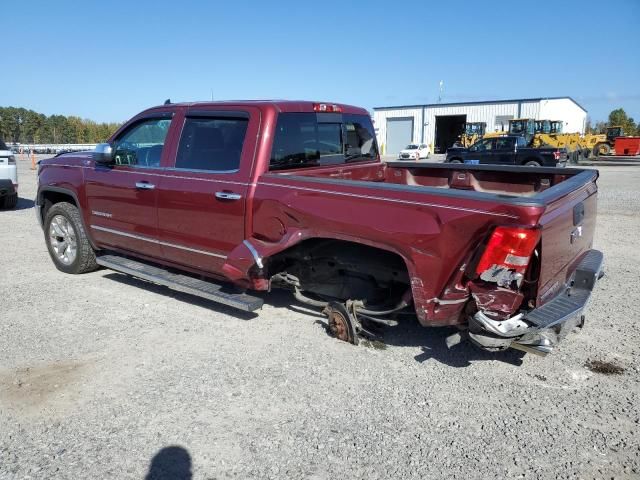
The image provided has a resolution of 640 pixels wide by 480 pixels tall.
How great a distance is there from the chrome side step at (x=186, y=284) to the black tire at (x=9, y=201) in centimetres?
732

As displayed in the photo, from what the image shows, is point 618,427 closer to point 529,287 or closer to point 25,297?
point 529,287

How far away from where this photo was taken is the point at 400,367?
3855 millimetres

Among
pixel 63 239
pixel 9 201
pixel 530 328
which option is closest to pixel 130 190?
pixel 63 239

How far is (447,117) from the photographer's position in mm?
50375

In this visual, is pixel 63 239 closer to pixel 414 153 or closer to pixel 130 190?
pixel 130 190

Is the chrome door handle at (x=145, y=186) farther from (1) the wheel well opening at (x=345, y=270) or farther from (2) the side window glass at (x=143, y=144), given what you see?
(1) the wheel well opening at (x=345, y=270)

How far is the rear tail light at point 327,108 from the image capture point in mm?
4841

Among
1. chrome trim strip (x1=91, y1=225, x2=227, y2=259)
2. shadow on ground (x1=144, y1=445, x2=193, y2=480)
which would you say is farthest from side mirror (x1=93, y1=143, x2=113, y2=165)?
shadow on ground (x1=144, y1=445, x2=193, y2=480)

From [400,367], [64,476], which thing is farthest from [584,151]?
[64,476]

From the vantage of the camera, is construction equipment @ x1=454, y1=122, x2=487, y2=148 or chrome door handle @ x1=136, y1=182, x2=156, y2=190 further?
construction equipment @ x1=454, y1=122, x2=487, y2=148

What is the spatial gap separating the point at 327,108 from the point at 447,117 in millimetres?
48263

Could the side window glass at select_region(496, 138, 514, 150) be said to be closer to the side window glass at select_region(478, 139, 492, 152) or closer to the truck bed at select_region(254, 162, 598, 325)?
the side window glass at select_region(478, 139, 492, 152)

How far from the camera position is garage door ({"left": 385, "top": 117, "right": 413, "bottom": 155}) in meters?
51.6

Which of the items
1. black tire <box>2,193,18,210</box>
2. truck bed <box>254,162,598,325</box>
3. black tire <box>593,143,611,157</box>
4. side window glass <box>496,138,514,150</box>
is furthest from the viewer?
black tire <box>593,143,611,157</box>
